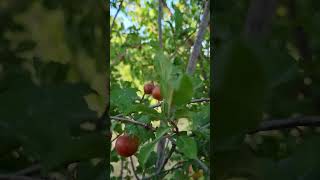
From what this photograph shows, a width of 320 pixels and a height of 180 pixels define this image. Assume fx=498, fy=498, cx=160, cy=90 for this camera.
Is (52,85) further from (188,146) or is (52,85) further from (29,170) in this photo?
(188,146)

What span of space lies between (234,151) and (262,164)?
57 millimetres

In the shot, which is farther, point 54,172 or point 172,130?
point 172,130

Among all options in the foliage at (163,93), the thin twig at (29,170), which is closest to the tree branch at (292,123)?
the foliage at (163,93)

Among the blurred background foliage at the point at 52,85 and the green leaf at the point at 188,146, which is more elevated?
the blurred background foliage at the point at 52,85

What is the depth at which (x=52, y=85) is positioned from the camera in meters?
0.93

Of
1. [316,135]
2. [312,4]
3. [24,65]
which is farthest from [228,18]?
[24,65]

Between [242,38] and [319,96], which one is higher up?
[242,38]

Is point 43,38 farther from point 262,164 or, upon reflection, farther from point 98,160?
point 262,164

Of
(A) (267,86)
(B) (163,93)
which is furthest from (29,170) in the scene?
(A) (267,86)

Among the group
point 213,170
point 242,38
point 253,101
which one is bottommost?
point 213,170

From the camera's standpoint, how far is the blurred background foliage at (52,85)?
918 millimetres

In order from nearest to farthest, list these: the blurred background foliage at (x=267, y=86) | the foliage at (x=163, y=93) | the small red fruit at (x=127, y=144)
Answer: the blurred background foliage at (x=267, y=86) < the foliage at (x=163, y=93) < the small red fruit at (x=127, y=144)

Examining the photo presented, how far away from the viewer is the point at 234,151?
0.94 meters

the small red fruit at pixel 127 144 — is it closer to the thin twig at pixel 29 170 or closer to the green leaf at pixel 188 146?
the green leaf at pixel 188 146
